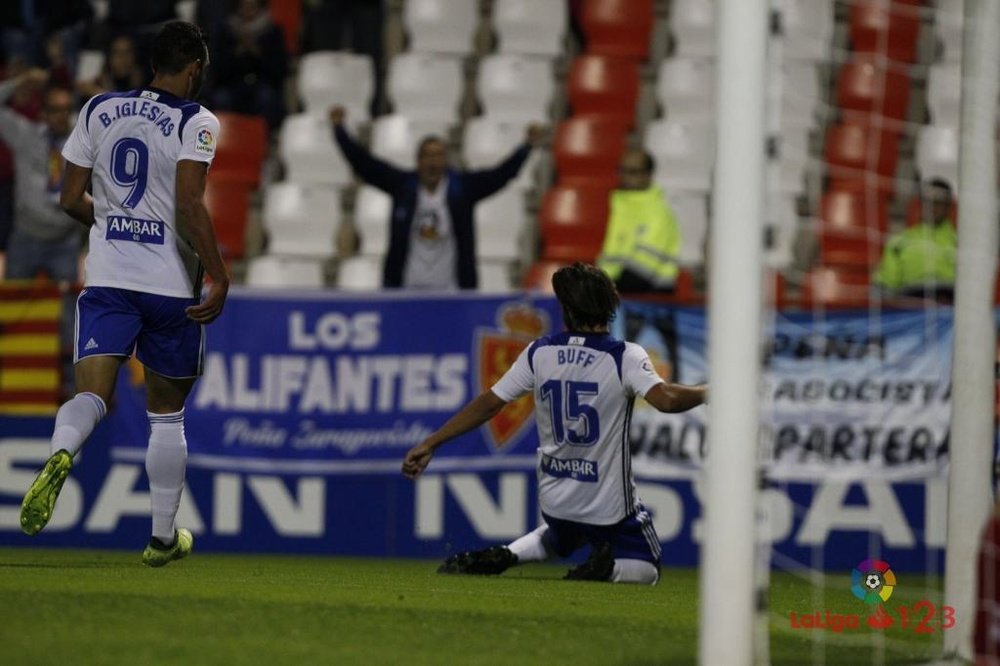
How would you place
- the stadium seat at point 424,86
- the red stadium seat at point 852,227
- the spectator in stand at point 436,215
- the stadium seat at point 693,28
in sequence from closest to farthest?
the spectator in stand at point 436,215
the red stadium seat at point 852,227
the stadium seat at point 424,86
the stadium seat at point 693,28

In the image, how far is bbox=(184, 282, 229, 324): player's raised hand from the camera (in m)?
6.30

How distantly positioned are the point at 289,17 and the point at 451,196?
4.48 meters

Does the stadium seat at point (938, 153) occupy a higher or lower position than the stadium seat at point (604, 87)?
lower

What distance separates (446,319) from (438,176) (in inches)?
40.9

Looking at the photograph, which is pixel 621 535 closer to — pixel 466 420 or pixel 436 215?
pixel 466 420

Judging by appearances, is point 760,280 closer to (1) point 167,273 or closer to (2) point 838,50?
(1) point 167,273

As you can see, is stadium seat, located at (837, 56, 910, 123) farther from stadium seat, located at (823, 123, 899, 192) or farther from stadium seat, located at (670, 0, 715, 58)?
stadium seat, located at (670, 0, 715, 58)

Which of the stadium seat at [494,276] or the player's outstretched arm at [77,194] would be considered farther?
the stadium seat at [494,276]

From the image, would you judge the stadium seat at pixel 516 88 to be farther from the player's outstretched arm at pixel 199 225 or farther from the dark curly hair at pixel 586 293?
the player's outstretched arm at pixel 199 225

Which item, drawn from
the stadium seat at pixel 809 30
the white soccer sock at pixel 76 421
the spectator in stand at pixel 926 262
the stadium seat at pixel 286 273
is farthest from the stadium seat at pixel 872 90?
the white soccer sock at pixel 76 421

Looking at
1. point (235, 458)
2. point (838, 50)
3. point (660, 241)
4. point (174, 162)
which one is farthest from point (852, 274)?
point (174, 162)

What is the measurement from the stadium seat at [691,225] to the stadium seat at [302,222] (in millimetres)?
2500

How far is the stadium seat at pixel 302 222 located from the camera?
42.9 ft

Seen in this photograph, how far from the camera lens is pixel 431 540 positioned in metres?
10.6
